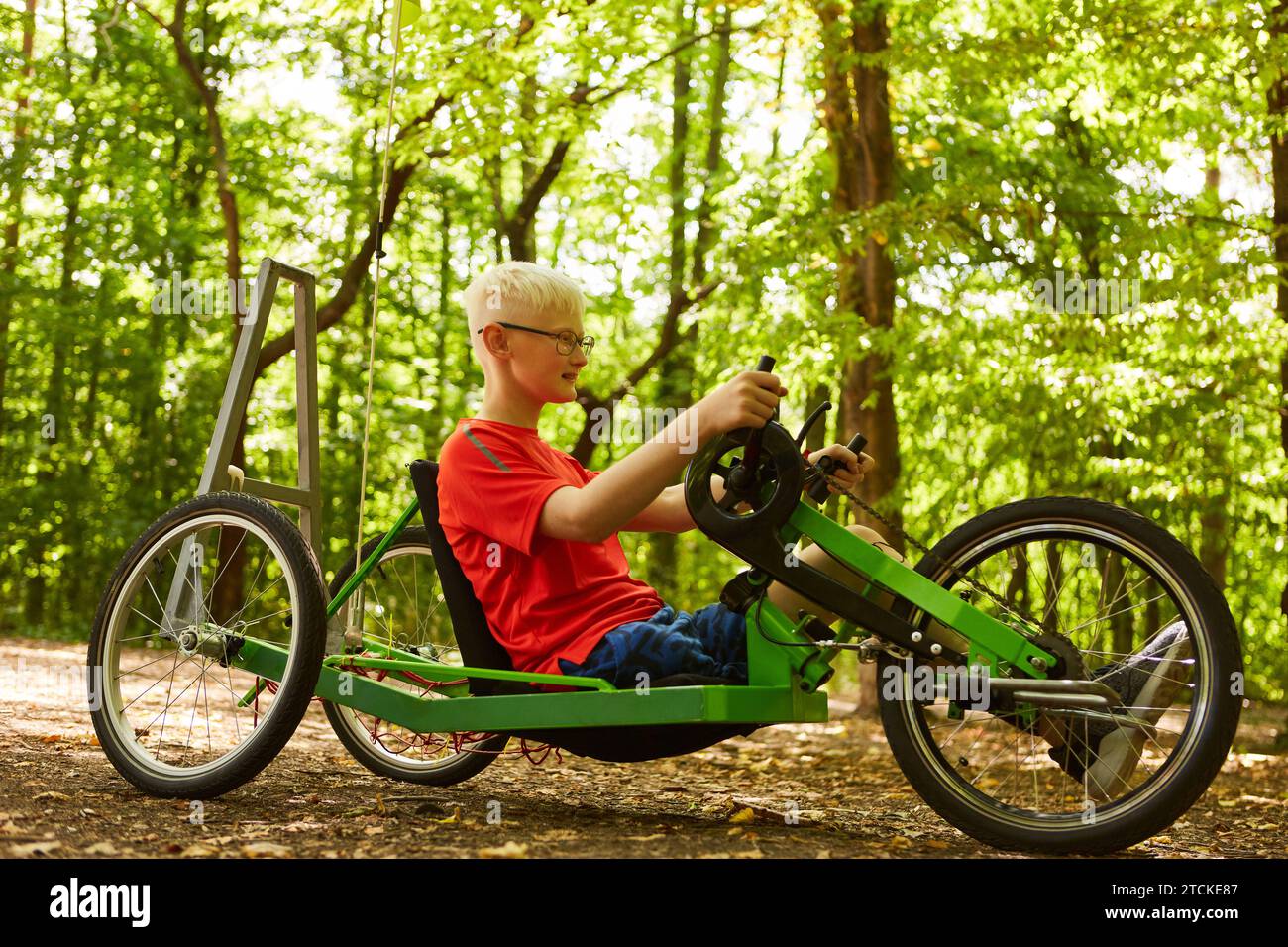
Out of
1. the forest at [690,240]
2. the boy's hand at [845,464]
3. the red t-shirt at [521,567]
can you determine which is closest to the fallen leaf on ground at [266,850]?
the red t-shirt at [521,567]

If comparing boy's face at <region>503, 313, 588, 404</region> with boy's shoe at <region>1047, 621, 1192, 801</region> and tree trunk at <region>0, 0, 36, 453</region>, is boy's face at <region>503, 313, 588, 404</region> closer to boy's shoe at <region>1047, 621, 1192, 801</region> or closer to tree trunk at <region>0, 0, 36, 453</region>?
boy's shoe at <region>1047, 621, 1192, 801</region>

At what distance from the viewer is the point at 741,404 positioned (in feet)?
8.91

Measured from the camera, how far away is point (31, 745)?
4.16 metres

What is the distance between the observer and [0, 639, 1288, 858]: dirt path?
265cm

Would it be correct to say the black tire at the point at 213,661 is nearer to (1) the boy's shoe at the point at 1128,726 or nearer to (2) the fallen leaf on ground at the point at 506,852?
(2) the fallen leaf on ground at the point at 506,852

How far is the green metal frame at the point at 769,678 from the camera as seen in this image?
2664 mm

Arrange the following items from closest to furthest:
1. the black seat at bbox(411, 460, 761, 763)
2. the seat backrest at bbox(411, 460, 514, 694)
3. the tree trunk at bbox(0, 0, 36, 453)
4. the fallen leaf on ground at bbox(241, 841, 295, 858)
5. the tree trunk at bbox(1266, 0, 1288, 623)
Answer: the fallen leaf on ground at bbox(241, 841, 295, 858), the black seat at bbox(411, 460, 761, 763), the seat backrest at bbox(411, 460, 514, 694), the tree trunk at bbox(1266, 0, 1288, 623), the tree trunk at bbox(0, 0, 36, 453)

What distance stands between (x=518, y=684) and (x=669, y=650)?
0.44m

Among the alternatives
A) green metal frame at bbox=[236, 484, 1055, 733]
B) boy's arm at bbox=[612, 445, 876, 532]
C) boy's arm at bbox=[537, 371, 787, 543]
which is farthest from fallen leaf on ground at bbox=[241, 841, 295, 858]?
boy's arm at bbox=[612, 445, 876, 532]

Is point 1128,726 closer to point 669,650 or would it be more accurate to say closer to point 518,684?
point 669,650

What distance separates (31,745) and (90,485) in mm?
11867

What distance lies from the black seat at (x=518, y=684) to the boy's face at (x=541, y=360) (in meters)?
0.36

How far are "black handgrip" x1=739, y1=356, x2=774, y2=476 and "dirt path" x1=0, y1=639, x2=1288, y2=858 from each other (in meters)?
0.82
